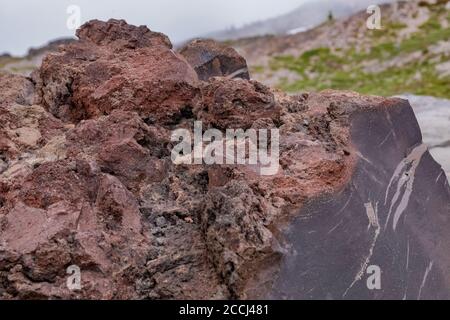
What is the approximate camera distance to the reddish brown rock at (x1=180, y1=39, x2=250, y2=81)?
449 inches

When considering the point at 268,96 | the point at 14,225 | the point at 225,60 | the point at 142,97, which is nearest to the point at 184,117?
the point at 142,97

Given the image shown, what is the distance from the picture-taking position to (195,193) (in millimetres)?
8375

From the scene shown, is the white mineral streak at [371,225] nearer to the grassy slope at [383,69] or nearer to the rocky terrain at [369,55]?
the grassy slope at [383,69]

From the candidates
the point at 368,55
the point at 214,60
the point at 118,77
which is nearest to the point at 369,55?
the point at 368,55

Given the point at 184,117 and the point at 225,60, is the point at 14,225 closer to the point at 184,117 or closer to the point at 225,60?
the point at 184,117

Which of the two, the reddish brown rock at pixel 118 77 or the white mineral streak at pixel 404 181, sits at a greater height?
the reddish brown rock at pixel 118 77

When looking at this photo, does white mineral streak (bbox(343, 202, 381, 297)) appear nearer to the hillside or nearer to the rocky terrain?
the rocky terrain

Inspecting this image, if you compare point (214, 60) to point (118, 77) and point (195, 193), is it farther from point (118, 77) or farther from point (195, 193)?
point (195, 193)

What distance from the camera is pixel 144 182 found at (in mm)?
8500

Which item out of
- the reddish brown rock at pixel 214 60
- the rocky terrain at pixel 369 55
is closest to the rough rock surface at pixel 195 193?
the reddish brown rock at pixel 214 60

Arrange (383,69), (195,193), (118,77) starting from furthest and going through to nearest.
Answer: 1. (383,69)
2. (118,77)
3. (195,193)

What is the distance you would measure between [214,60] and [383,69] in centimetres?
3341

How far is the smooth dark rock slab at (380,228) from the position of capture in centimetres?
720

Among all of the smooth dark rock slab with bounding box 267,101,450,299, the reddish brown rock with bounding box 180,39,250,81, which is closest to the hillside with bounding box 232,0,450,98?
the reddish brown rock with bounding box 180,39,250,81
